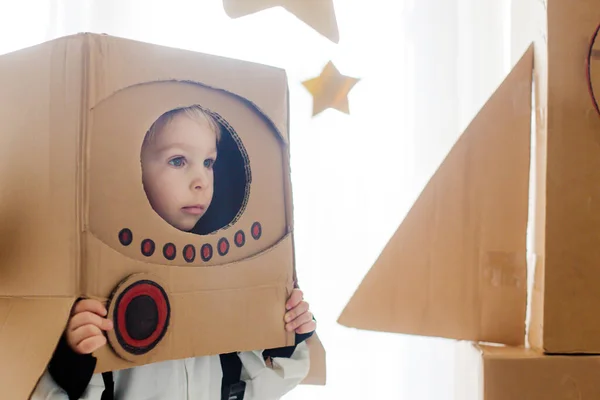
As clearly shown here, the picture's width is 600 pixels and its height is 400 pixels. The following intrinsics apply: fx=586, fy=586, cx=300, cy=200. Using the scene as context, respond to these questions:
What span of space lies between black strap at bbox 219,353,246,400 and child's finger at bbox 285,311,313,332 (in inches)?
3.3

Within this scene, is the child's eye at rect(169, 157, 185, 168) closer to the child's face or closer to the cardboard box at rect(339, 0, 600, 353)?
the child's face

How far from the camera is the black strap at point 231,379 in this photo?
2.19ft

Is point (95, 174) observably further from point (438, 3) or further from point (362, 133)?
point (438, 3)

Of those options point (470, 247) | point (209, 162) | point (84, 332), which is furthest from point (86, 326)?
point (470, 247)

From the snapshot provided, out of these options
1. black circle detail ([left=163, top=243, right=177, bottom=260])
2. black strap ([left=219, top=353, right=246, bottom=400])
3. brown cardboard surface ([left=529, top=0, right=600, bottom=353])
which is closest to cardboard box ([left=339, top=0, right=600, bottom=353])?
brown cardboard surface ([left=529, top=0, right=600, bottom=353])

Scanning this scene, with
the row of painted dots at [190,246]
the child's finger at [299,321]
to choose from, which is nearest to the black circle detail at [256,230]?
the row of painted dots at [190,246]

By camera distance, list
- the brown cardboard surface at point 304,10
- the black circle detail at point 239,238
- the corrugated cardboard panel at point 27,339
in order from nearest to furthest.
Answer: the corrugated cardboard panel at point 27,339 < the black circle detail at point 239,238 < the brown cardboard surface at point 304,10

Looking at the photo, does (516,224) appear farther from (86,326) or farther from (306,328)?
(86,326)

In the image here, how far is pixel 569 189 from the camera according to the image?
626 millimetres

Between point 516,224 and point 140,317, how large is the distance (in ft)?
1.38

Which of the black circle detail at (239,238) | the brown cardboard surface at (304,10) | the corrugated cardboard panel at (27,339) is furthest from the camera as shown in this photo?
the brown cardboard surface at (304,10)

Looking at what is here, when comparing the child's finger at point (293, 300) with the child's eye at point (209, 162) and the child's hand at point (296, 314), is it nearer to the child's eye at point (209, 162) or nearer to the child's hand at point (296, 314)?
the child's hand at point (296, 314)

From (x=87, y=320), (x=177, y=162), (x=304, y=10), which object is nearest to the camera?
Result: (x=87, y=320)

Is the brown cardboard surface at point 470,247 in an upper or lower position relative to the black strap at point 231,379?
→ upper
